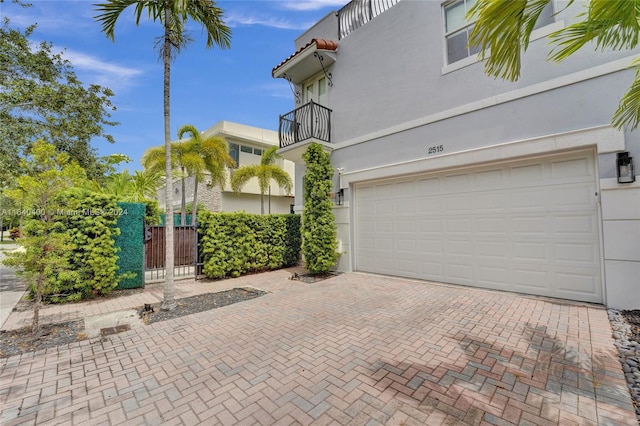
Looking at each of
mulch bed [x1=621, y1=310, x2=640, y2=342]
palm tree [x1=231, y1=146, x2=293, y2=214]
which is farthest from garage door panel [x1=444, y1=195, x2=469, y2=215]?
palm tree [x1=231, y1=146, x2=293, y2=214]

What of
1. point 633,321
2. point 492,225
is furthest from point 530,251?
point 633,321

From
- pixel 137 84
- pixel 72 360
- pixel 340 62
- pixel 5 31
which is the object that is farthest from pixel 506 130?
pixel 5 31

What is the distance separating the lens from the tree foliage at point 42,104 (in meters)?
8.50

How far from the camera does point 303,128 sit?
382 inches

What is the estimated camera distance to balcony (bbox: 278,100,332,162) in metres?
9.21

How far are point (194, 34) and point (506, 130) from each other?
7252mm

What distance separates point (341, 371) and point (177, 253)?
7971mm

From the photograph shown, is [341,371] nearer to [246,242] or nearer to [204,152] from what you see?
[246,242]

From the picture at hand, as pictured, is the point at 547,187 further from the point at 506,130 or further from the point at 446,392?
the point at 446,392

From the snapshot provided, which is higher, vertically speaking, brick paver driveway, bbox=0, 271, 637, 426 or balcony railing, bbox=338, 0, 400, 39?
balcony railing, bbox=338, 0, 400, 39

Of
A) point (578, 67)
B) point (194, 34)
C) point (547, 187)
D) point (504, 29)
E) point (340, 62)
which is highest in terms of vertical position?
point (340, 62)

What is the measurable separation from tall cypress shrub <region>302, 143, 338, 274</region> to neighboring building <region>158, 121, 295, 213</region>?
10.1 metres

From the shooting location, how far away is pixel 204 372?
10.5 ft

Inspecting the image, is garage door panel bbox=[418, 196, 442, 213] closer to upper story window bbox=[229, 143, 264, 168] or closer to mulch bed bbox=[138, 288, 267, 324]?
mulch bed bbox=[138, 288, 267, 324]
